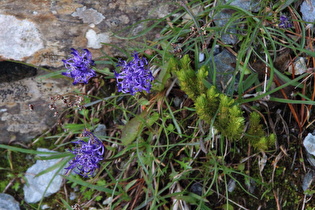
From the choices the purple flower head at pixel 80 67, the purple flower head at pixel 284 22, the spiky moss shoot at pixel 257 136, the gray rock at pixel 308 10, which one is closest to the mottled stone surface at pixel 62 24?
the purple flower head at pixel 80 67

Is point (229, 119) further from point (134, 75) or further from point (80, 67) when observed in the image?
point (80, 67)

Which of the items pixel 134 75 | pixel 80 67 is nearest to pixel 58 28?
pixel 80 67

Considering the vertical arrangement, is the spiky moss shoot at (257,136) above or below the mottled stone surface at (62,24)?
below

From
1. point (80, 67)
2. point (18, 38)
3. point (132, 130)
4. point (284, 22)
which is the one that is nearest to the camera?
point (80, 67)

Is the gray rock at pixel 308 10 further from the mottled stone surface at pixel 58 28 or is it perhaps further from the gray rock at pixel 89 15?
the gray rock at pixel 89 15

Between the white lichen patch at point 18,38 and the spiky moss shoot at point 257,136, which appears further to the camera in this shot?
the white lichen patch at point 18,38

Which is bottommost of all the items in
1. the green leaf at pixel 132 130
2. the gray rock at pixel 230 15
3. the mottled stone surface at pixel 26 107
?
the mottled stone surface at pixel 26 107
